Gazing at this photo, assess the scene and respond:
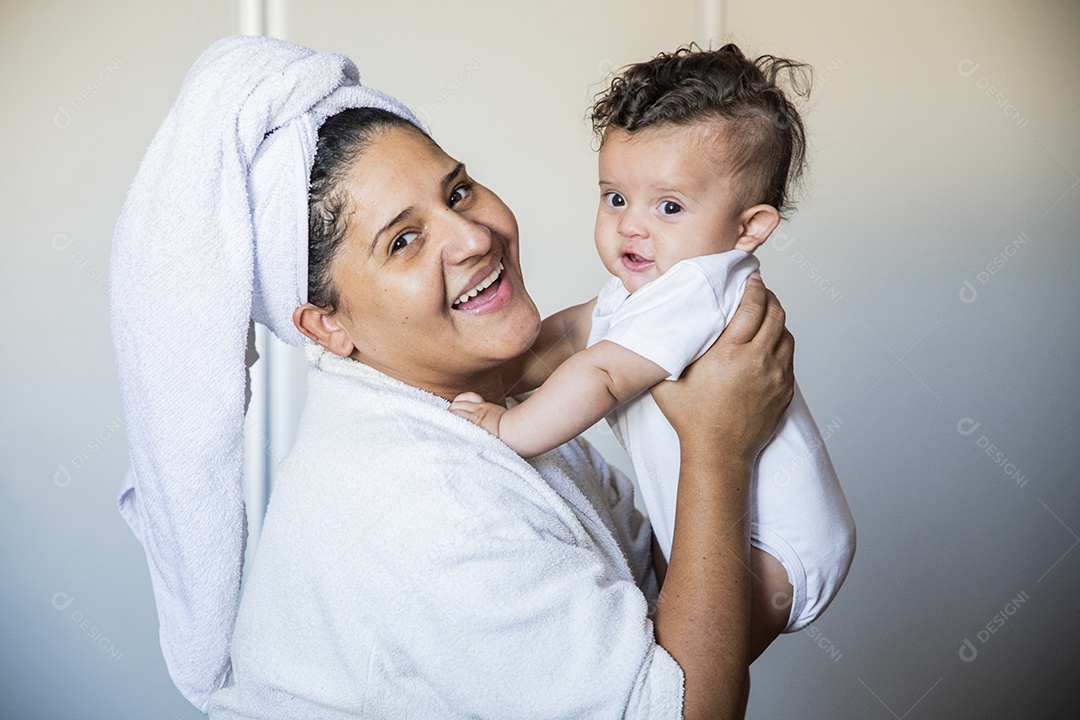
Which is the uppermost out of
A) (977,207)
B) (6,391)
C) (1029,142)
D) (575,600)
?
(1029,142)

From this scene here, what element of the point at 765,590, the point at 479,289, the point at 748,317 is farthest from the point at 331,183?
the point at 765,590

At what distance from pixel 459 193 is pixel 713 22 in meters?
1.57

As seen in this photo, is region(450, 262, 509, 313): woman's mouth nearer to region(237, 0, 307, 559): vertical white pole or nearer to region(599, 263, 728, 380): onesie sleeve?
region(599, 263, 728, 380): onesie sleeve

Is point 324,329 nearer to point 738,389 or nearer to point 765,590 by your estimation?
point 738,389

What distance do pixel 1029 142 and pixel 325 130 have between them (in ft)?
7.02

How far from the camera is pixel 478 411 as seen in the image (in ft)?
4.42

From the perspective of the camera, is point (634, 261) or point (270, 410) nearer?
point (634, 261)

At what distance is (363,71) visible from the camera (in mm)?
2514

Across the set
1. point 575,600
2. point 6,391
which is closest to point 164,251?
point 575,600

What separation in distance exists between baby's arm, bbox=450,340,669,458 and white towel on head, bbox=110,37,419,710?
1.16 feet

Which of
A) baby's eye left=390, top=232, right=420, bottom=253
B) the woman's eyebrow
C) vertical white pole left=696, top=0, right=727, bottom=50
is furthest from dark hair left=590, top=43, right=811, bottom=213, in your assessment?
vertical white pole left=696, top=0, right=727, bottom=50

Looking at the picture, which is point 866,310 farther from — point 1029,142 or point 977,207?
point 1029,142

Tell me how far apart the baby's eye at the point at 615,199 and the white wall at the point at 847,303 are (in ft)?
4.04

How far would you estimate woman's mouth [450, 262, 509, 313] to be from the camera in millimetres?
1366
